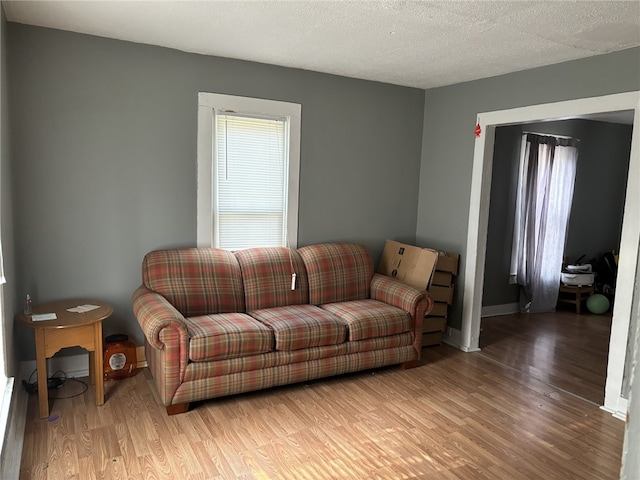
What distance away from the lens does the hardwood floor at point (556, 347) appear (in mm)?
3795

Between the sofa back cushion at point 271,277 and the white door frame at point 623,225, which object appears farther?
the sofa back cushion at point 271,277

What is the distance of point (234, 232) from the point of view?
403cm

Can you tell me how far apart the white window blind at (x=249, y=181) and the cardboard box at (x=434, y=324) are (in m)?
1.44

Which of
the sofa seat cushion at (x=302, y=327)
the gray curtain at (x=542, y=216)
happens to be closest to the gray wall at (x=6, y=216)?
the sofa seat cushion at (x=302, y=327)

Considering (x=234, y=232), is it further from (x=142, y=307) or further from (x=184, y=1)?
(x=184, y=1)

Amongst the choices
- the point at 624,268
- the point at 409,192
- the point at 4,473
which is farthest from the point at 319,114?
the point at 4,473

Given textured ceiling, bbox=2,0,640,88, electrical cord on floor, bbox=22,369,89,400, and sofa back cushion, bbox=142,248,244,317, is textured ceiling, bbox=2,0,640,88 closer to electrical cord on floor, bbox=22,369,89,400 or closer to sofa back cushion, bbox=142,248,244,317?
sofa back cushion, bbox=142,248,244,317

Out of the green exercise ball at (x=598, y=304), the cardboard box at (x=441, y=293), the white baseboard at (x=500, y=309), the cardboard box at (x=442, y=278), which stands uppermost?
the cardboard box at (x=442, y=278)

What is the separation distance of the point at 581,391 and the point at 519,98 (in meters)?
2.26

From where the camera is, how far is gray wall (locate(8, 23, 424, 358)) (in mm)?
3244

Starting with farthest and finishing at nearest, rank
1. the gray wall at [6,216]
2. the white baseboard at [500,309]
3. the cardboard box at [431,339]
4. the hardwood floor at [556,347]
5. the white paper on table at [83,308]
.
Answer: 1. the white baseboard at [500,309]
2. the cardboard box at [431,339]
3. the hardwood floor at [556,347]
4. the white paper on table at [83,308]
5. the gray wall at [6,216]

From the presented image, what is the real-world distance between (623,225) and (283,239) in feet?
8.26

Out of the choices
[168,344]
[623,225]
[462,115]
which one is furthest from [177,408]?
[462,115]

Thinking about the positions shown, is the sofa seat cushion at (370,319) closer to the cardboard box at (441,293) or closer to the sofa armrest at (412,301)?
the sofa armrest at (412,301)
